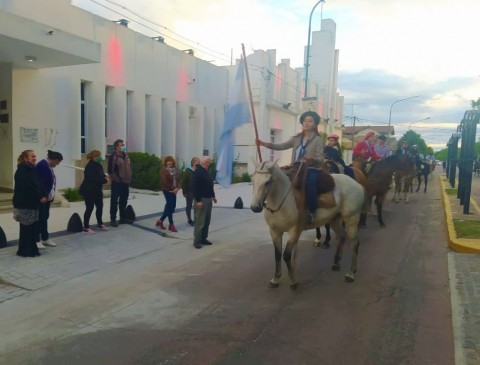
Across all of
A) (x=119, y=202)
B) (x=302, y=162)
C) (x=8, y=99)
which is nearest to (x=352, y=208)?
(x=302, y=162)

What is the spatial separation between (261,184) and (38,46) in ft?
27.0

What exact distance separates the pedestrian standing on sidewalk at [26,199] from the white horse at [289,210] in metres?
3.85

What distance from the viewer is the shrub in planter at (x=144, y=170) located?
16.3 meters

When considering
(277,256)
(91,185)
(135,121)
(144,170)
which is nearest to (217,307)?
(277,256)

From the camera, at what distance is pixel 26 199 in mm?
6793

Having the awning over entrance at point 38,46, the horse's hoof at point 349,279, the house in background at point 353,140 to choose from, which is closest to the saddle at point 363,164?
the house in background at point 353,140

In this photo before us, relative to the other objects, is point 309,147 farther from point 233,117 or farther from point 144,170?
point 144,170

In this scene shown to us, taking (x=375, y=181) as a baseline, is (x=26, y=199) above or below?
below

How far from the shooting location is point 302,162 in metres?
5.96

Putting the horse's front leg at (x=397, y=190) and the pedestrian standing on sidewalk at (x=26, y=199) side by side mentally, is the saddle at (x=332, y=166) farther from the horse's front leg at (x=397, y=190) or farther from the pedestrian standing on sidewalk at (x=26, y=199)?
the horse's front leg at (x=397, y=190)

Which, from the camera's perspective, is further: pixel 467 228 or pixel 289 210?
pixel 467 228

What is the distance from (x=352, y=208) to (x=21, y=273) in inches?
206

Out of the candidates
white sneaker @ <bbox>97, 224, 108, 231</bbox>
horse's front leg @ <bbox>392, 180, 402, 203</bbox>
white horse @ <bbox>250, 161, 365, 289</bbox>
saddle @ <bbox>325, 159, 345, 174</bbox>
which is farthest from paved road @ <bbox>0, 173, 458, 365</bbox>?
horse's front leg @ <bbox>392, 180, 402, 203</bbox>

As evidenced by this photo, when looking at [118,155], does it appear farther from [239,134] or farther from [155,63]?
[239,134]
